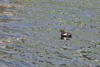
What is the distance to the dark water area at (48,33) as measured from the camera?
18.4 m

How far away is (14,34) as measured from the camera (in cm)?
2361

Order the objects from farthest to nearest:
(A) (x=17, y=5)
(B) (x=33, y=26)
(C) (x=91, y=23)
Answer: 1. (A) (x=17, y=5)
2. (C) (x=91, y=23)
3. (B) (x=33, y=26)

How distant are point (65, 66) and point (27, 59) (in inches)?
89.7

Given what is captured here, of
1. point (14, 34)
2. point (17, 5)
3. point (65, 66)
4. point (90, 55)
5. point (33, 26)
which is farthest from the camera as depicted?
point (17, 5)

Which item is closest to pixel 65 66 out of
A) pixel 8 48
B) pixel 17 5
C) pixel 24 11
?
pixel 8 48

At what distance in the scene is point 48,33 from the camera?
79.5 feet

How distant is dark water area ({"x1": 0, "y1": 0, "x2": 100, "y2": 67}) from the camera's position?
60.3ft

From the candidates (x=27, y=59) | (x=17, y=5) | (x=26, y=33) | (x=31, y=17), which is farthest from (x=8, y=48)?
(x=17, y=5)

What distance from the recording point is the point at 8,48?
795 inches

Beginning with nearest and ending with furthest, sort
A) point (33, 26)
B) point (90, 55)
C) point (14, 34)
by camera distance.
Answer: point (90, 55), point (14, 34), point (33, 26)

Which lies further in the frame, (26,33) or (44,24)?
(44,24)

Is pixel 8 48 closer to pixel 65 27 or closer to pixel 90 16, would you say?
pixel 65 27

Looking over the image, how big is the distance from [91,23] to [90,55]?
29.7 ft

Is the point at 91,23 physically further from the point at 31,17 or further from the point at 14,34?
the point at 14,34
